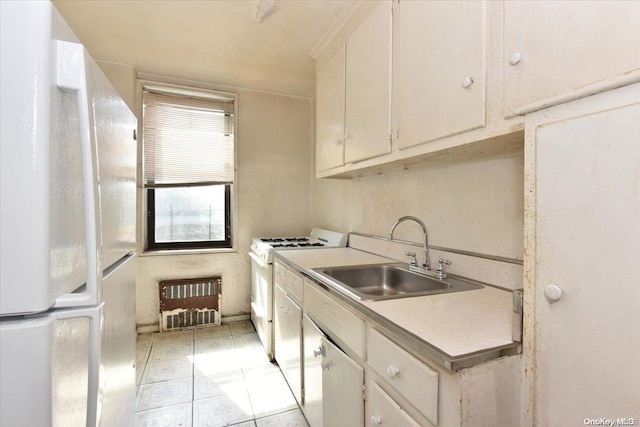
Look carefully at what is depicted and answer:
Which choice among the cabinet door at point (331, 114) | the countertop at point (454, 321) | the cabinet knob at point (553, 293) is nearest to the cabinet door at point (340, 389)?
the countertop at point (454, 321)

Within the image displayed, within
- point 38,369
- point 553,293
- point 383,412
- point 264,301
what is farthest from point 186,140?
point 553,293

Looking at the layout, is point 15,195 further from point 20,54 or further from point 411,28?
point 411,28

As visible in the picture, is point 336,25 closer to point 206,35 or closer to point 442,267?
point 206,35

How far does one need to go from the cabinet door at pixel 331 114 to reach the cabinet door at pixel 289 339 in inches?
40.4

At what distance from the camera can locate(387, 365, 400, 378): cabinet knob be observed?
87 centimetres

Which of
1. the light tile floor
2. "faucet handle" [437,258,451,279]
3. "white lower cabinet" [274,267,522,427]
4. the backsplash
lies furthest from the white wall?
"faucet handle" [437,258,451,279]

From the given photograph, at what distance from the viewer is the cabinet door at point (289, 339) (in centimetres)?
174

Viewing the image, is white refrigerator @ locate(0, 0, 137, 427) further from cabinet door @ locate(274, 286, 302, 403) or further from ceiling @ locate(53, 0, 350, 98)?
ceiling @ locate(53, 0, 350, 98)

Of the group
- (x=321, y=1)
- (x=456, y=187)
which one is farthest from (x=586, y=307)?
(x=321, y=1)

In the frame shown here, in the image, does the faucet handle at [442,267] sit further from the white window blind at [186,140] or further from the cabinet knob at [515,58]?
the white window blind at [186,140]

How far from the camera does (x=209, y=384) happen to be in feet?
6.81

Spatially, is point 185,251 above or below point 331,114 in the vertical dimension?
below

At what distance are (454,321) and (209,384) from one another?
6.20 feet

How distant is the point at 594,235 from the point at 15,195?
3.62ft
